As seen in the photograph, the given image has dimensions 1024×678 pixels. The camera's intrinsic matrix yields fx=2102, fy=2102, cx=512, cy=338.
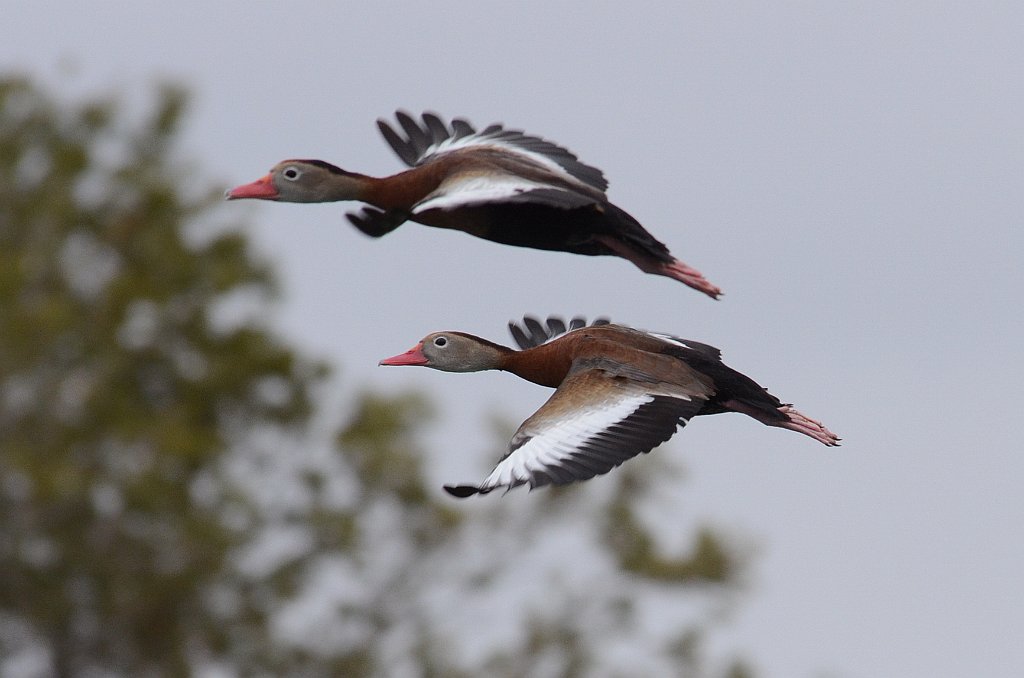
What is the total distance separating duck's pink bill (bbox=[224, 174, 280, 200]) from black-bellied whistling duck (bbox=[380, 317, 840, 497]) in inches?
38.4

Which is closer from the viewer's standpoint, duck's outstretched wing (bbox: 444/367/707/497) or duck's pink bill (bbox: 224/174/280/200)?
duck's outstretched wing (bbox: 444/367/707/497)

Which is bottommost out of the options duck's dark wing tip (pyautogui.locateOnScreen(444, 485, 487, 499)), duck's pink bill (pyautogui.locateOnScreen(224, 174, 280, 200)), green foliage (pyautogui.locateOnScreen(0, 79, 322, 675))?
duck's dark wing tip (pyautogui.locateOnScreen(444, 485, 487, 499))

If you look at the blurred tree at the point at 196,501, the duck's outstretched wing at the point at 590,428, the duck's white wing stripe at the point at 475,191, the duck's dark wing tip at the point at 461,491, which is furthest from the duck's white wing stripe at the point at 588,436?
the blurred tree at the point at 196,501

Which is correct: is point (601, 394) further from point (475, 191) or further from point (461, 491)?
point (461, 491)

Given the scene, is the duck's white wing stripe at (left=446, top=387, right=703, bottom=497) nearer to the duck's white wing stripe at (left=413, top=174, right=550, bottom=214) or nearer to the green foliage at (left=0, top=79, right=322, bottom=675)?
the duck's white wing stripe at (left=413, top=174, right=550, bottom=214)

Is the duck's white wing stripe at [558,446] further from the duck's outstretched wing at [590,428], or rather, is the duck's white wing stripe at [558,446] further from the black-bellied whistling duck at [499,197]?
the black-bellied whistling duck at [499,197]

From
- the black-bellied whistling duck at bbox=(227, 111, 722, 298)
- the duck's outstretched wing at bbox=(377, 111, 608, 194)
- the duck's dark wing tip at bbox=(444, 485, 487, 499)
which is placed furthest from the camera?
the duck's outstretched wing at bbox=(377, 111, 608, 194)

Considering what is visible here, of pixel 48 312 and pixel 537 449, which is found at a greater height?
pixel 48 312

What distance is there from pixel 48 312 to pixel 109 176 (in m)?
3.28

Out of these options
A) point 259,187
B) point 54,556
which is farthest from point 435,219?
point 54,556

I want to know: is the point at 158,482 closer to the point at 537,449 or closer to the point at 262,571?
the point at 262,571

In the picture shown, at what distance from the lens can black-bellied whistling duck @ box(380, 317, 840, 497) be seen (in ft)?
28.2

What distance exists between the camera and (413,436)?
85.3 ft

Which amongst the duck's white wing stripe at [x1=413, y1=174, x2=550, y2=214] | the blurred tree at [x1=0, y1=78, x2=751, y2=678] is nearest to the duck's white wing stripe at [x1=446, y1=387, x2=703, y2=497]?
the duck's white wing stripe at [x1=413, y1=174, x2=550, y2=214]
